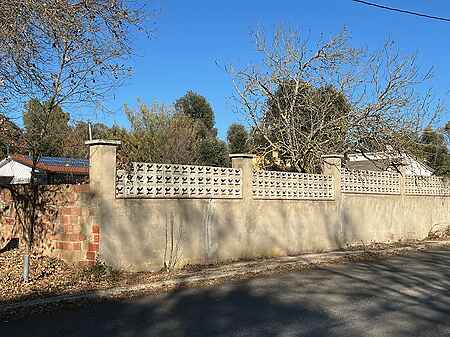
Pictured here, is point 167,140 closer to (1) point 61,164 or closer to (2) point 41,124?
(1) point 61,164

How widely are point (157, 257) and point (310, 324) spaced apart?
4087 mm

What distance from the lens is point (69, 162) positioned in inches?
806

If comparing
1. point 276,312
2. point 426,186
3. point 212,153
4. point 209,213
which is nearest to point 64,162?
point 209,213

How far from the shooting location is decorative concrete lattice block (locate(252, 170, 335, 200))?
1190cm

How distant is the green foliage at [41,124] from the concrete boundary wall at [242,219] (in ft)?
6.11

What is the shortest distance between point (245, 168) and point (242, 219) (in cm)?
113

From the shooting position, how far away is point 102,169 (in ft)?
29.3

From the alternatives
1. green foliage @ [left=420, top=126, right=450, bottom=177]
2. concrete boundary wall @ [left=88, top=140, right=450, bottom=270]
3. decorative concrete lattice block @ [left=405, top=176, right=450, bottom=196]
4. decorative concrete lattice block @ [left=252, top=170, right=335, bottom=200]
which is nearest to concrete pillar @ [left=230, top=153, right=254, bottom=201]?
concrete boundary wall @ [left=88, top=140, right=450, bottom=270]

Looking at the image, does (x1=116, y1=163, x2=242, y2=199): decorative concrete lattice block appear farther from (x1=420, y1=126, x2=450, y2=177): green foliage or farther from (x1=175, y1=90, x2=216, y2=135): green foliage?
(x1=175, y1=90, x2=216, y2=135): green foliage

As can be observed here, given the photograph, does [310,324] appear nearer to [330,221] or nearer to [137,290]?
[137,290]

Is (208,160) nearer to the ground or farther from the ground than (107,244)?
farther from the ground

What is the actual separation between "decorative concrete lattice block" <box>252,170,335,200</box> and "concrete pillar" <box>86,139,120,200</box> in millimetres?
3760

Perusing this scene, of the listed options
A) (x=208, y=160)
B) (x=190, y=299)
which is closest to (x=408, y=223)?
(x=190, y=299)

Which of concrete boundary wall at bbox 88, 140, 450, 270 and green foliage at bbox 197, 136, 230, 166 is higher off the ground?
green foliage at bbox 197, 136, 230, 166
